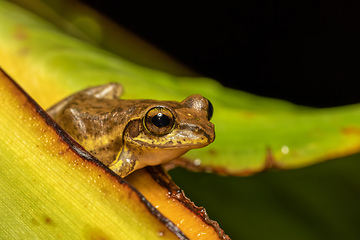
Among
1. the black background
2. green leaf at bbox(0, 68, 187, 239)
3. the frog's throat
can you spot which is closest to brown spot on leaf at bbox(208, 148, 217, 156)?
the frog's throat

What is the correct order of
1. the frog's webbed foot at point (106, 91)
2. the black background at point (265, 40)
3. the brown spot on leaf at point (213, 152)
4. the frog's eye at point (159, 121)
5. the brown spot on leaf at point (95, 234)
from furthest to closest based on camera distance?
the black background at point (265, 40), the frog's webbed foot at point (106, 91), the brown spot on leaf at point (213, 152), the frog's eye at point (159, 121), the brown spot on leaf at point (95, 234)

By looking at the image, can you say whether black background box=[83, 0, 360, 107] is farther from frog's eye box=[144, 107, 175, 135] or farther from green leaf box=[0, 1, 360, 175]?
frog's eye box=[144, 107, 175, 135]

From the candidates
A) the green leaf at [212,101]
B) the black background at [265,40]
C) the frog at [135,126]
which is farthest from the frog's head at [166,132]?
the black background at [265,40]

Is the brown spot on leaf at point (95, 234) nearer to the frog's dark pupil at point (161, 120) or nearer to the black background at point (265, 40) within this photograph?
the frog's dark pupil at point (161, 120)

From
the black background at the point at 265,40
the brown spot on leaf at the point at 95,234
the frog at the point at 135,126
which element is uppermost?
the black background at the point at 265,40

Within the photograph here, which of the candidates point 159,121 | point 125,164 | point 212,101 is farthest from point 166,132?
point 212,101

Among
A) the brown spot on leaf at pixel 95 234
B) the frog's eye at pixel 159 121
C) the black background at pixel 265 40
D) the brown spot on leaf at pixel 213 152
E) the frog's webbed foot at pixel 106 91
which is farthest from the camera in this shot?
the black background at pixel 265 40

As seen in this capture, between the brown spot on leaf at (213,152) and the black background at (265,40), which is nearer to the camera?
the brown spot on leaf at (213,152)

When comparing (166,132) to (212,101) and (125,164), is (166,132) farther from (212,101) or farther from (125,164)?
(212,101)
